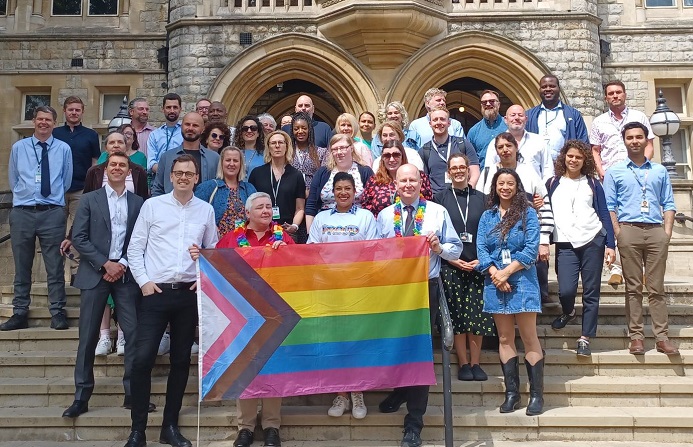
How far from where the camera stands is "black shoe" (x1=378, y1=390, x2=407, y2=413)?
4.63m

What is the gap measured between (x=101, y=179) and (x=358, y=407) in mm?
3063

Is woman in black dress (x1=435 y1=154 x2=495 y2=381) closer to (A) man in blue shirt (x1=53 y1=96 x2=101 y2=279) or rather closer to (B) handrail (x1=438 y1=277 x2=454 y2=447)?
(B) handrail (x1=438 y1=277 x2=454 y2=447)

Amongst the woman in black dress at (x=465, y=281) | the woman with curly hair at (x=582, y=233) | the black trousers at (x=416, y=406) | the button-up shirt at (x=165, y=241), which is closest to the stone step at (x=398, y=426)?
the black trousers at (x=416, y=406)

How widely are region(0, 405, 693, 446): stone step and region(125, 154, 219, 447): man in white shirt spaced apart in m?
0.41

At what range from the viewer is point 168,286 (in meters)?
4.30

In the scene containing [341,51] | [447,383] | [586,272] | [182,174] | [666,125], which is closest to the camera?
[447,383]

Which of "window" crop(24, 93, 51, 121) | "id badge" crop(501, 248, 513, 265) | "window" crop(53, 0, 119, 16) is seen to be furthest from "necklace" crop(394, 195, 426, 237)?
"window" crop(24, 93, 51, 121)

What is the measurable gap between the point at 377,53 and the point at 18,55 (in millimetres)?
7787

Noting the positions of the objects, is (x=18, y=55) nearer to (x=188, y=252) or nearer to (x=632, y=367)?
(x=188, y=252)

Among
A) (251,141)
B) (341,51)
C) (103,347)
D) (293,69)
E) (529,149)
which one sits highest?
(341,51)

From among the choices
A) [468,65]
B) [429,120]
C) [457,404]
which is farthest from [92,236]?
[468,65]

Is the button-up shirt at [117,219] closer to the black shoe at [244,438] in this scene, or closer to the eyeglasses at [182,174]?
the eyeglasses at [182,174]

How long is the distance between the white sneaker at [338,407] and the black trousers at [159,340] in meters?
1.15

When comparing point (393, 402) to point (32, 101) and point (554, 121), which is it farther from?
point (32, 101)
